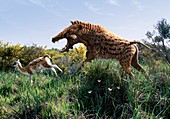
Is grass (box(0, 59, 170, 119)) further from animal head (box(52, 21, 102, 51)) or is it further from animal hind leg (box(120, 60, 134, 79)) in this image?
animal head (box(52, 21, 102, 51))

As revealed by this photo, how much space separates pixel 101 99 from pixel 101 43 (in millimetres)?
1476

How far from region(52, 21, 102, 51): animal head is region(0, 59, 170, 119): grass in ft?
2.29

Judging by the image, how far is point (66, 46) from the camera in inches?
230

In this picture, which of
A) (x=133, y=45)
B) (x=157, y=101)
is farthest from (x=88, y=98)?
(x=133, y=45)

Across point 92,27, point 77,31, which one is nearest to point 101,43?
point 92,27

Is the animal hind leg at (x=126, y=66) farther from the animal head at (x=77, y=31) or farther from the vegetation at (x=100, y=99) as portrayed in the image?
the animal head at (x=77, y=31)

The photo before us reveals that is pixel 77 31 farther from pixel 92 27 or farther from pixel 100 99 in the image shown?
pixel 100 99

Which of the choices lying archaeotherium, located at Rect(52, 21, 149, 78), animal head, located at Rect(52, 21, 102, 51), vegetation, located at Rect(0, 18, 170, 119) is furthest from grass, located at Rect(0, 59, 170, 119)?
animal head, located at Rect(52, 21, 102, 51)

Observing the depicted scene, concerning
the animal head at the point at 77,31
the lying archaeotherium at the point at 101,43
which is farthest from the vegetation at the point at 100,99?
the animal head at the point at 77,31

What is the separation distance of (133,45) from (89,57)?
851 millimetres

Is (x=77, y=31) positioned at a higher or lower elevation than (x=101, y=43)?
higher

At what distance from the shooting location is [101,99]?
167 inches

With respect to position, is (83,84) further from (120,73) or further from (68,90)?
(120,73)

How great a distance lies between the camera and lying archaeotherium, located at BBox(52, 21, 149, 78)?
528cm
